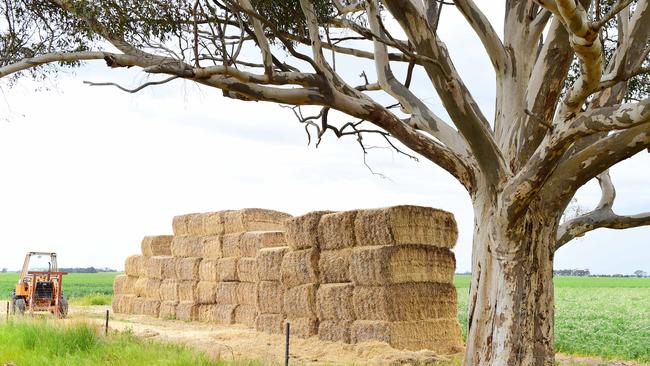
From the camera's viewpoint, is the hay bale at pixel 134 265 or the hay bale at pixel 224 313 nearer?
the hay bale at pixel 224 313

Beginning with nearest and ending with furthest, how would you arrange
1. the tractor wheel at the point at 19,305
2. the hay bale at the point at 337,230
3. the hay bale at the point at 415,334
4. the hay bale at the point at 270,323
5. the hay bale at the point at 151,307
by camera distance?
1. the hay bale at the point at 415,334
2. the hay bale at the point at 337,230
3. the hay bale at the point at 270,323
4. the tractor wheel at the point at 19,305
5. the hay bale at the point at 151,307

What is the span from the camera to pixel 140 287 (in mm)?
23203

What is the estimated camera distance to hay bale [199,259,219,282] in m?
19.6

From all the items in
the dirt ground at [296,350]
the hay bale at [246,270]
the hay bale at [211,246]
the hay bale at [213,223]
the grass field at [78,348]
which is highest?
the hay bale at [213,223]

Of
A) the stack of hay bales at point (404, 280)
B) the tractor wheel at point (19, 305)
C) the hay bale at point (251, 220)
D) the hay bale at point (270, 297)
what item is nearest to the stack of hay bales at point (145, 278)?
the hay bale at point (251, 220)

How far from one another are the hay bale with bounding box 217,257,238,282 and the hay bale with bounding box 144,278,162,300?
11.7ft

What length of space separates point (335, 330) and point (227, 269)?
582 centimetres

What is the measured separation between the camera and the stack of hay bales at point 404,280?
12.9 metres

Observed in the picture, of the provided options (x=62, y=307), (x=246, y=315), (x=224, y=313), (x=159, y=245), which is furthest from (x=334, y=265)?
(x=159, y=245)

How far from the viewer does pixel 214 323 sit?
19.3m

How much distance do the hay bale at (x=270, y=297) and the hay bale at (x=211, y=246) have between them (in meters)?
3.20

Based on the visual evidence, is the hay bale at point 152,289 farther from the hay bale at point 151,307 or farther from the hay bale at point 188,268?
the hay bale at point 188,268

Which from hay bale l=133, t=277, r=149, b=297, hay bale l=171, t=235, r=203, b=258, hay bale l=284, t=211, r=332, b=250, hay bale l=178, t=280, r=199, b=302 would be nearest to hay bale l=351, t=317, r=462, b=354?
hay bale l=284, t=211, r=332, b=250

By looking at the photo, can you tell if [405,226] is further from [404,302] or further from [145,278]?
[145,278]
